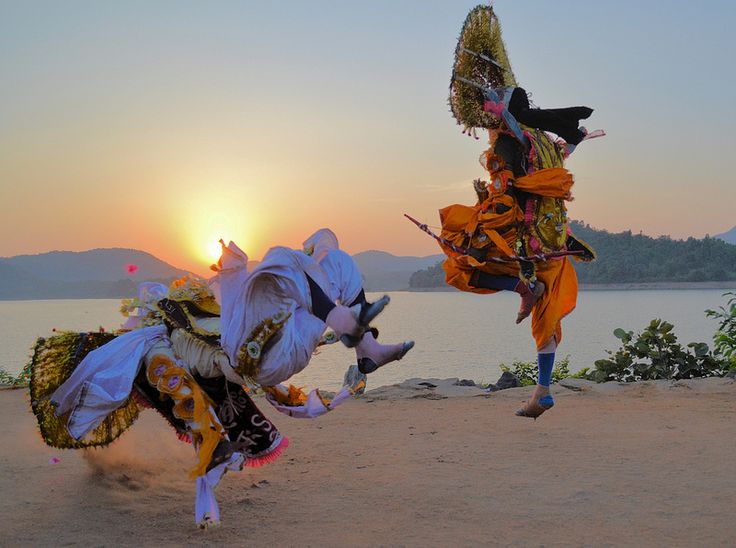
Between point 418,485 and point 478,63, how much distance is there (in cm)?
393

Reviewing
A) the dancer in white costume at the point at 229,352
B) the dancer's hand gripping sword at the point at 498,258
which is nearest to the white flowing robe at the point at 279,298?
the dancer in white costume at the point at 229,352

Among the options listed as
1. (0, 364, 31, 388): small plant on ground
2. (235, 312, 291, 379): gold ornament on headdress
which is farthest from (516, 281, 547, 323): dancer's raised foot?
(0, 364, 31, 388): small plant on ground

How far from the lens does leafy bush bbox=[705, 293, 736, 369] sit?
10.1m

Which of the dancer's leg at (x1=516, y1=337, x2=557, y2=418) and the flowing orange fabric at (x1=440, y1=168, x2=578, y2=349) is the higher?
the flowing orange fabric at (x1=440, y1=168, x2=578, y2=349)

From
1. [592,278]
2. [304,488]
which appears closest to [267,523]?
[304,488]

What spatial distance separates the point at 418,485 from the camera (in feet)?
17.3

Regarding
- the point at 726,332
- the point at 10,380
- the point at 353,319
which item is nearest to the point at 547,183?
the point at 353,319

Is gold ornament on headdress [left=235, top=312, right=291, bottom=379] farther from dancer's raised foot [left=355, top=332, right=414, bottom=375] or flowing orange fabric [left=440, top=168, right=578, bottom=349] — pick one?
flowing orange fabric [left=440, top=168, right=578, bottom=349]

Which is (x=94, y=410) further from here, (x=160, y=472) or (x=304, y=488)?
(x=304, y=488)

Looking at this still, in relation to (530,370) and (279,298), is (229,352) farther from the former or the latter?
(530,370)

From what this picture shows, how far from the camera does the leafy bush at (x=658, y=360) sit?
9.89m

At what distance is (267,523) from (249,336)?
1.26 metres

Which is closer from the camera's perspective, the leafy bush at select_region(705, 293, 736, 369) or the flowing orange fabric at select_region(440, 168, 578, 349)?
the flowing orange fabric at select_region(440, 168, 578, 349)

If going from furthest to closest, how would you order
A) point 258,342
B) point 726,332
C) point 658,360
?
point 726,332, point 658,360, point 258,342
